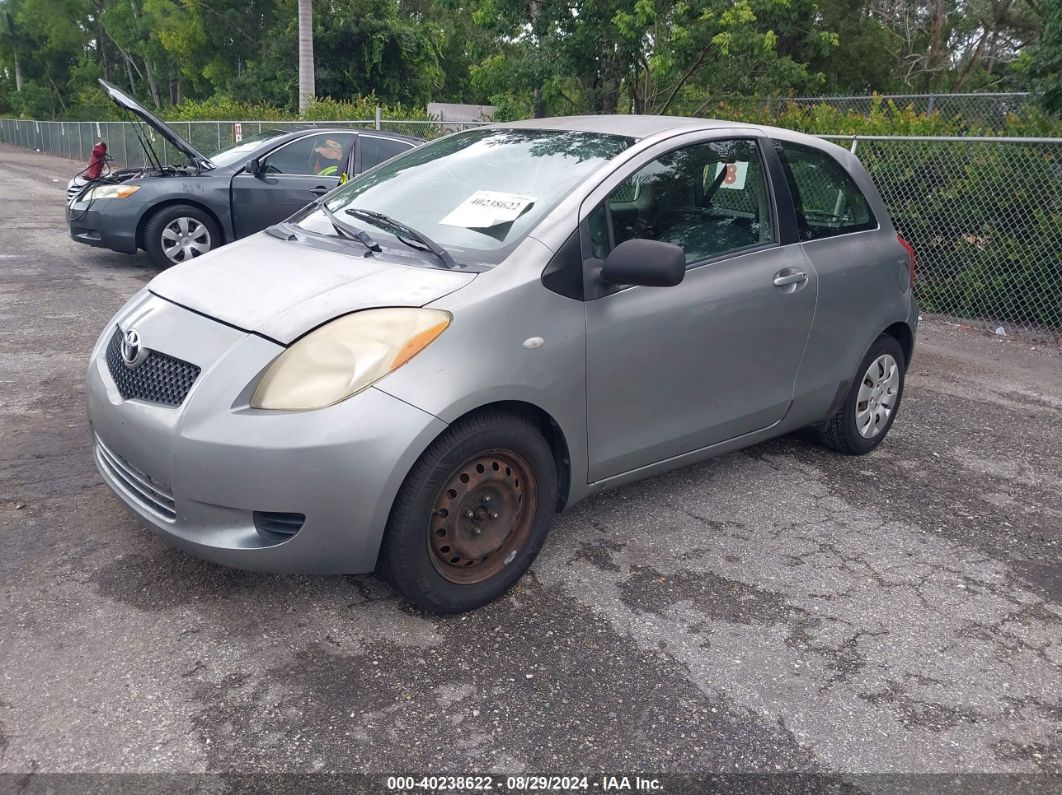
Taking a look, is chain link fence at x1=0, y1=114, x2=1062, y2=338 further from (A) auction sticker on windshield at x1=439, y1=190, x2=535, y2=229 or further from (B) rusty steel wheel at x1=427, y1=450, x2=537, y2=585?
(B) rusty steel wheel at x1=427, y1=450, x2=537, y2=585

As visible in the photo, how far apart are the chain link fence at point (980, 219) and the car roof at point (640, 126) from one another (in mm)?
4834

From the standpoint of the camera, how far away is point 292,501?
2875 mm

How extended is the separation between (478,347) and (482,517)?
0.60 metres

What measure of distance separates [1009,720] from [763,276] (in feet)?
6.64

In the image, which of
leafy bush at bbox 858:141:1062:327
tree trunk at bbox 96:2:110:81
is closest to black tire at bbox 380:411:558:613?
leafy bush at bbox 858:141:1062:327

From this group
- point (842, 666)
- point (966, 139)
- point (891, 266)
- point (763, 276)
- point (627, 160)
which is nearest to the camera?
point (842, 666)

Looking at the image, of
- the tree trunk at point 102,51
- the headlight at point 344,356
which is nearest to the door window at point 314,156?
the headlight at point 344,356

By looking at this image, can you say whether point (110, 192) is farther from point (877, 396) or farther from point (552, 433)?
point (877, 396)

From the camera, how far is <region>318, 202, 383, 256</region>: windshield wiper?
3613 millimetres

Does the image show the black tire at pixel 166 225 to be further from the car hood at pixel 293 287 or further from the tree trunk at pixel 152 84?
the tree trunk at pixel 152 84

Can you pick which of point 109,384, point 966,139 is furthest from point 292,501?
point 966,139

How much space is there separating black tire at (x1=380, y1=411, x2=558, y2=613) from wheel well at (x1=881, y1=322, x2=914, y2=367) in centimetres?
252

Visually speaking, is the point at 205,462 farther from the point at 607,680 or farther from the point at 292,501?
the point at 607,680

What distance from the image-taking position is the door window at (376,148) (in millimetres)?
9797
